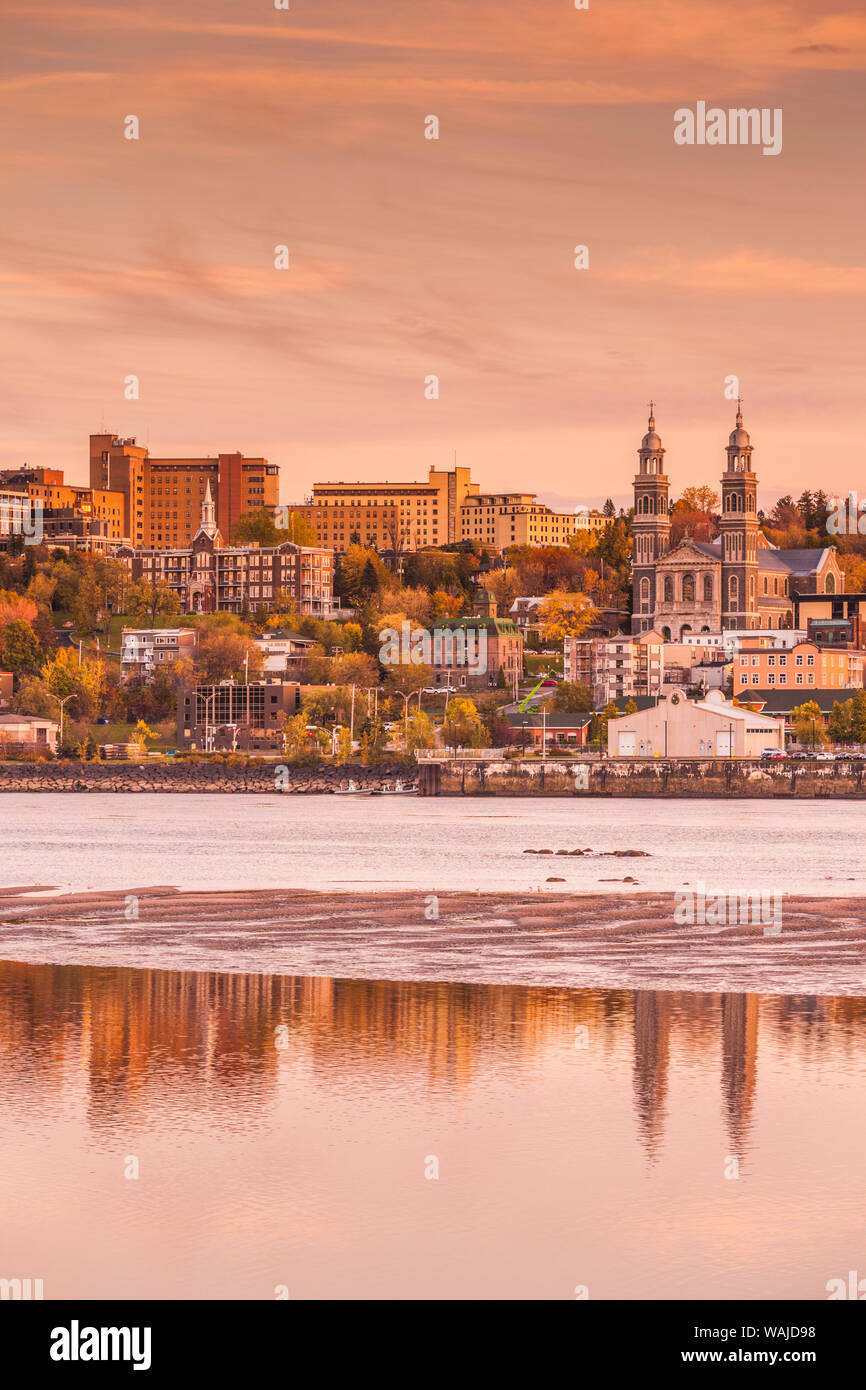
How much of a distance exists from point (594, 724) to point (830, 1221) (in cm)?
12052

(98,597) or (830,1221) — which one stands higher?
(98,597)

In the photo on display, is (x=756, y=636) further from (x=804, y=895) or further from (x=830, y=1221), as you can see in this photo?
(x=830, y=1221)

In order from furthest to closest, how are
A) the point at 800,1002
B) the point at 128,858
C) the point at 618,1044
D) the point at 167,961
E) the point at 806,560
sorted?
the point at 806,560 → the point at 128,858 → the point at 167,961 → the point at 800,1002 → the point at 618,1044

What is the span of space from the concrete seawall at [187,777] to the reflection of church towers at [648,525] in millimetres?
58855

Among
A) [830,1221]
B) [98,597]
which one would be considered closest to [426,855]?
[830,1221]

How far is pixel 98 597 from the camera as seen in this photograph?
628ft

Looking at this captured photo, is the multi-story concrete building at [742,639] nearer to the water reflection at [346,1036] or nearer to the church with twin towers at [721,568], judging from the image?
the church with twin towers at [721,568]

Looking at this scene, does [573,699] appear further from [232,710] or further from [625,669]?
[232,710]

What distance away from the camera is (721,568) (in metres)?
172

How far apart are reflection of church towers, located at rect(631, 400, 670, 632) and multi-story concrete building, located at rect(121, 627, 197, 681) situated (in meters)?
46.5

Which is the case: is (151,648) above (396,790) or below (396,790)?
above

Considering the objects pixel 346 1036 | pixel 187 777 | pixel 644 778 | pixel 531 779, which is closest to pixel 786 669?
pixel 644 778

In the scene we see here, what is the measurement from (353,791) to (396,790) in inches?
126

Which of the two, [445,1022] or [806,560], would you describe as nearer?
[445,1022]
